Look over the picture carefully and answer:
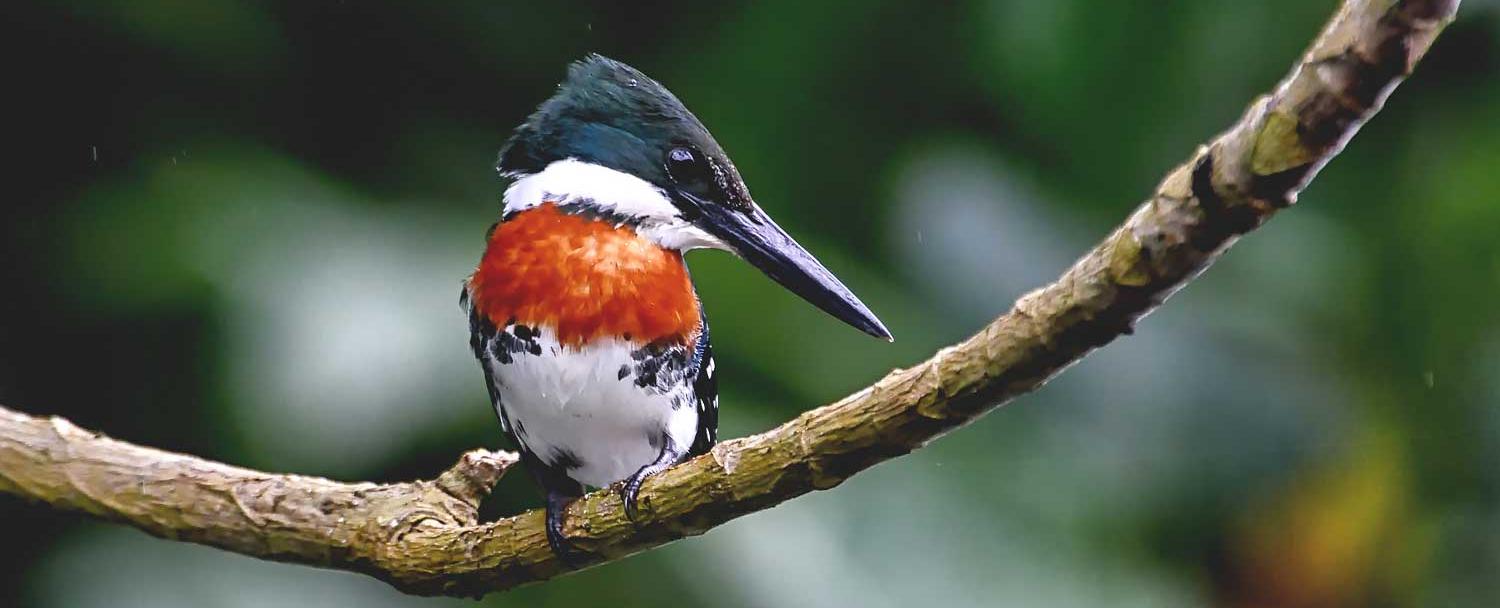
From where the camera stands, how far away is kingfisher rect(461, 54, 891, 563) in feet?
5.29

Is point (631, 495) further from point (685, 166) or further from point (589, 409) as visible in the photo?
point (685, 166)

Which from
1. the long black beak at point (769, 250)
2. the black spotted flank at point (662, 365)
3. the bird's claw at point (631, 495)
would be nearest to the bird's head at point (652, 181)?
the long black beak at point (769, 250)

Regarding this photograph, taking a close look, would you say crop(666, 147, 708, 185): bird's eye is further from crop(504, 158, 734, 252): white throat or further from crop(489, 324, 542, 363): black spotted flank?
crop(489, 324, 542, 363): black spotted flank

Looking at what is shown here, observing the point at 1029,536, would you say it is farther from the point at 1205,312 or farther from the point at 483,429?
the point at 483,429

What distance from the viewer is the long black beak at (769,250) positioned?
1.63m

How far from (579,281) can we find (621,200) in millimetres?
111

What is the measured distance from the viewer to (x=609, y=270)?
1.61m

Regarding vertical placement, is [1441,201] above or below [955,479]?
above

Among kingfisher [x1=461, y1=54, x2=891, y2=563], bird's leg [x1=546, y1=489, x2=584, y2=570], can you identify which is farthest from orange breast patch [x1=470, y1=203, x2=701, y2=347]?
bird's leg [x1=546, y1=489, x2=584, y2=570]

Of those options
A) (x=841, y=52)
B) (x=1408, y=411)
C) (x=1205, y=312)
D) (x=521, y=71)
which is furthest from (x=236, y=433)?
(x=1408, y=411)

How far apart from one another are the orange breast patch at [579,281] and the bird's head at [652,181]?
0.03 meters

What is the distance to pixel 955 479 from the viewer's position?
290cm

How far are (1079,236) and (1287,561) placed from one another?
2.48ft

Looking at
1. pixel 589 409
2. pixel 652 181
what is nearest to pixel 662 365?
pixel 589 409
